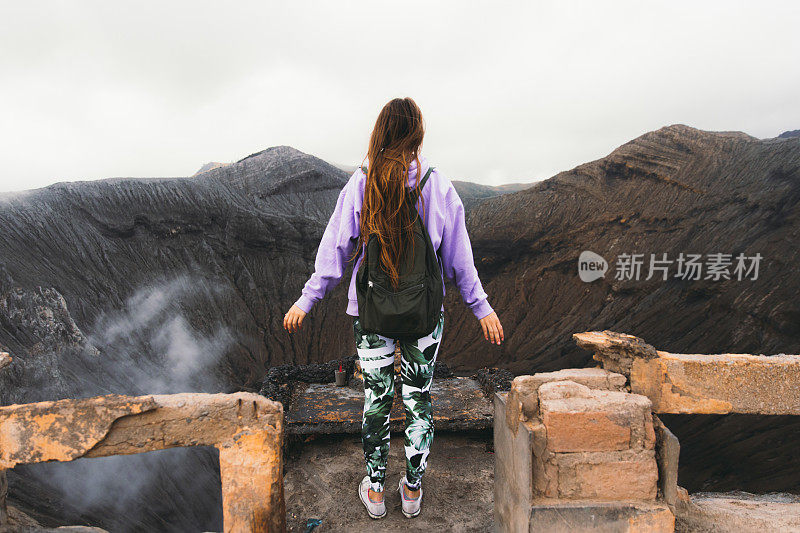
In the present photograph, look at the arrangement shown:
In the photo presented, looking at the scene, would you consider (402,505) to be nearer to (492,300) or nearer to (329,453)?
(329,453)

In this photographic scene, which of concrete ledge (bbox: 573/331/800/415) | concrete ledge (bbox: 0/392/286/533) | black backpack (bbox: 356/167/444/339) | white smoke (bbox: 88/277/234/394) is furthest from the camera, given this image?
white smoke (bbox: 88/277/234/394)

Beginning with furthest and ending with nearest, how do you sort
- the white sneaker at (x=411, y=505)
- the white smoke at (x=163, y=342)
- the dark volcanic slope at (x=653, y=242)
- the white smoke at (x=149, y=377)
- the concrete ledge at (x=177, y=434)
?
the white smoke at (x=163, y=342), the dark volcanic slope at (x=653, y=242), the white smoke at (x=149, y=377), the white sneaker at (x=411, y=505), the concrete ledge at (x=177, y=434)

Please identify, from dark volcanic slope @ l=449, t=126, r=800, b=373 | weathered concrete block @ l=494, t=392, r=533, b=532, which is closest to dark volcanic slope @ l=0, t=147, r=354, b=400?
dark volcanic slope @ l=449, t=126, r=800, b=373

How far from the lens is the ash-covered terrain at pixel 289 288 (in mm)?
6148

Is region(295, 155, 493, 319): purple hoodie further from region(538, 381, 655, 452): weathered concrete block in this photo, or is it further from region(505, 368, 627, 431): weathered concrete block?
region(538, 381, 655, 452): weathered concrete block

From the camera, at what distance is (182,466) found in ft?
22.2

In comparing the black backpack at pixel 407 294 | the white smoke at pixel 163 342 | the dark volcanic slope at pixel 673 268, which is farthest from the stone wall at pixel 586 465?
the white smoke at pixel 163 342

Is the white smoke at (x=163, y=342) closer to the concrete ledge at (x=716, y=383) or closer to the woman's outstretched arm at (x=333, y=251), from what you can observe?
the woman's outstretched arm at (x=333, y=251)

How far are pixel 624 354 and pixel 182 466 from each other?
7058mm

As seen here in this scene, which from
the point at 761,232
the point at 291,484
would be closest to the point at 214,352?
the point at 291,484

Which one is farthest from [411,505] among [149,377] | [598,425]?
[149,377]

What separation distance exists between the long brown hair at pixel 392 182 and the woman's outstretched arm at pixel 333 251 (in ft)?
0.22

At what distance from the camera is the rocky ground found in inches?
89.4

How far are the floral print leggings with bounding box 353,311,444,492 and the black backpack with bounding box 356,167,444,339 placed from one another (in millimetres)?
145
